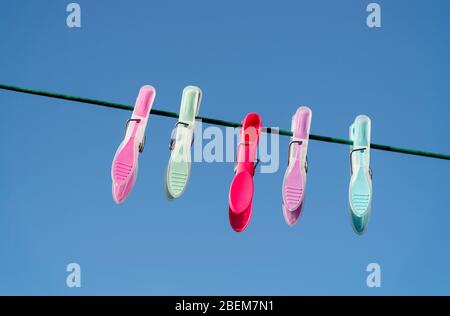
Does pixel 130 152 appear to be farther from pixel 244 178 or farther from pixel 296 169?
pixel 296 169

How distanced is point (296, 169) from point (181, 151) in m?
0.77

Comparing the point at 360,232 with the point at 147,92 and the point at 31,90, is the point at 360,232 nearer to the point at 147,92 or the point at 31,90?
the point at 147,92

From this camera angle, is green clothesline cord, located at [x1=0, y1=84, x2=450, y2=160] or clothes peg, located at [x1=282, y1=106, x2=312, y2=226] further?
clothes peg, located at [x1=282, y1=106, x2=312, y2=226]

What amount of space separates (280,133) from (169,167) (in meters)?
0.78

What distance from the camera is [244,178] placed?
5238mm

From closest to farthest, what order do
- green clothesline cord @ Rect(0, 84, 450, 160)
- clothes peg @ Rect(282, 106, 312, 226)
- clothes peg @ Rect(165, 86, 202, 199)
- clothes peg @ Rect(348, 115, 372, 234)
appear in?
green clothesline cord @ Rect(0, 84, 450, 160), clothes peg @ Rect(165, 86, 202, 199), clothes peg @ Rect(282, 106, 312, 226), clothes peg @ Rect(348, 115, 372, 234)

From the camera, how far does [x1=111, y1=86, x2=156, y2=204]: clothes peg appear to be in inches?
208

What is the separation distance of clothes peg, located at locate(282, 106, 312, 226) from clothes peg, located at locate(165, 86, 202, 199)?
66cm

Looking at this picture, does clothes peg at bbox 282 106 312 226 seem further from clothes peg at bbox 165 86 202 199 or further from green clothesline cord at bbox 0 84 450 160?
clothes peg at bbox 165 86 202 199

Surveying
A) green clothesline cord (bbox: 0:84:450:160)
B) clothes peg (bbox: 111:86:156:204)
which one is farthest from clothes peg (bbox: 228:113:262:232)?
clothes peg (bbox: 111:86:156:204)

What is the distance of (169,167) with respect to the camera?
17.4 feet

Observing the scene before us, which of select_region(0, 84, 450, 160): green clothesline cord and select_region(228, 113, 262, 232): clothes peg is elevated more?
select_region(0, 84, 450, 160): green clothesline cord

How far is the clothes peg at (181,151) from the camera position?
5.27m

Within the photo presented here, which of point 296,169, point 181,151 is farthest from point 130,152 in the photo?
point 296,169
